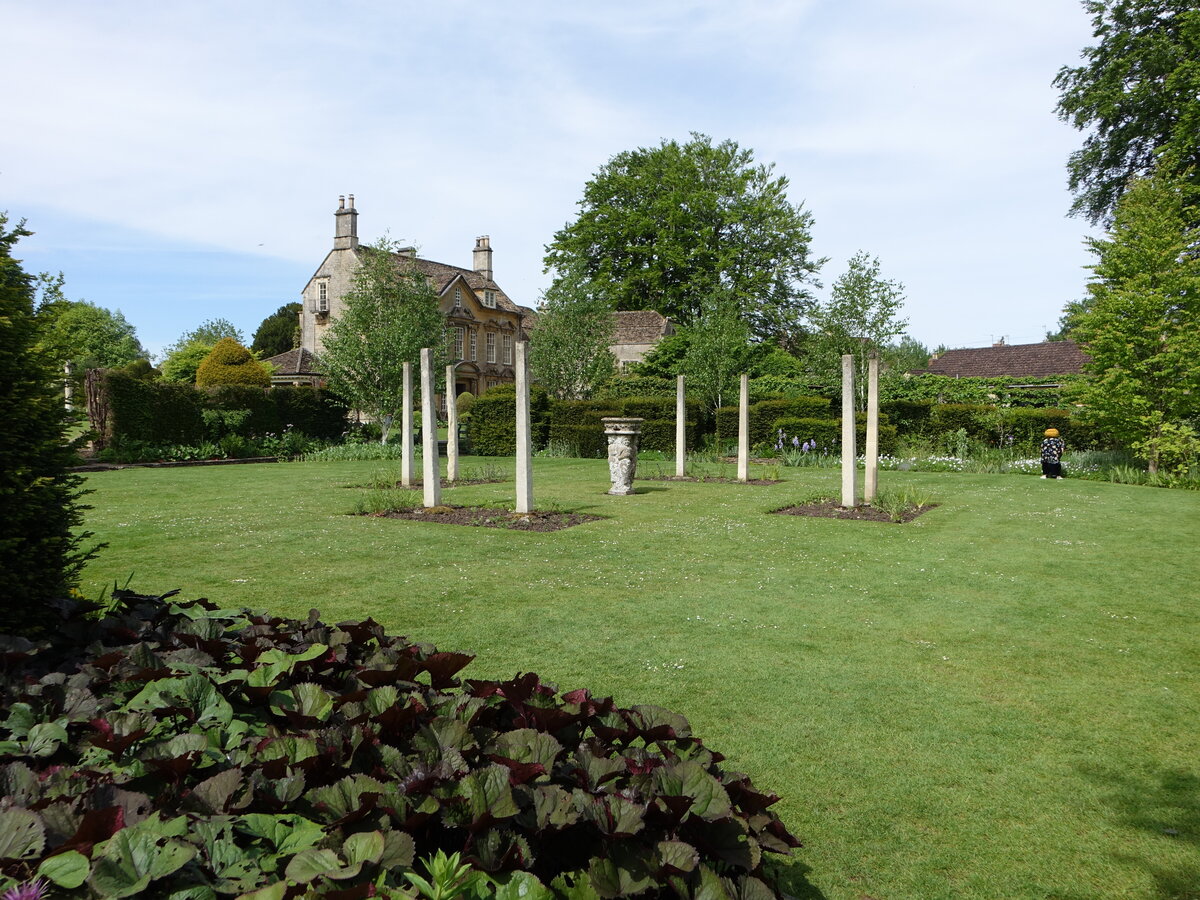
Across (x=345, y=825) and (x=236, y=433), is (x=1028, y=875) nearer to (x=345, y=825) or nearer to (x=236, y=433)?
(x=345, y=825)

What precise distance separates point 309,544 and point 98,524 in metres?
3.37

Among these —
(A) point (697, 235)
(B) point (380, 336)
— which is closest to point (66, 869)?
(B) point (380, 336)

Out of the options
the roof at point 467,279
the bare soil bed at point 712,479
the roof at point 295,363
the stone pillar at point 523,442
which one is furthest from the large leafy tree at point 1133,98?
the roof at point 295,363

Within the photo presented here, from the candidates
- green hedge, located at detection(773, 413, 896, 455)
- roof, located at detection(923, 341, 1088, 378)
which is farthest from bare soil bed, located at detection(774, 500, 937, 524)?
roof, located at detection(923, 341, 1088, 378)

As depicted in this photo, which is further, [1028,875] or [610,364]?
[610,364]

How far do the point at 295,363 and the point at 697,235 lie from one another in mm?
25443

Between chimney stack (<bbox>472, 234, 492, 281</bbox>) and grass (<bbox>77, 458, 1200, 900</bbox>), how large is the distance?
47614 millimetres

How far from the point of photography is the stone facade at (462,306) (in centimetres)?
A: 4728

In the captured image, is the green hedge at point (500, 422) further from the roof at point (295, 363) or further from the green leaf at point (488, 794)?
the green leaf at point (488, 794)

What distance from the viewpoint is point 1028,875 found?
2.69m

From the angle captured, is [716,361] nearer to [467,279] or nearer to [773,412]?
[773,412]

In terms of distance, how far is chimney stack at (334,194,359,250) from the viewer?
155 ft

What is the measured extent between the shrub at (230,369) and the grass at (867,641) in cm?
2850

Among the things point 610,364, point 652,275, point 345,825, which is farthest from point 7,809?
point 652,275
